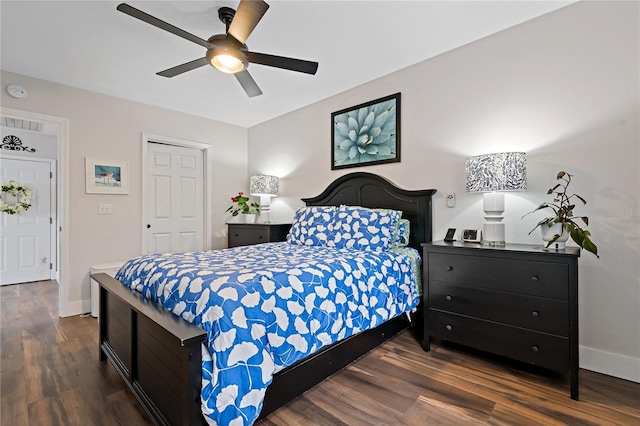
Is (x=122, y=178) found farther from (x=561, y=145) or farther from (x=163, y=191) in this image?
(x=561, y=145)

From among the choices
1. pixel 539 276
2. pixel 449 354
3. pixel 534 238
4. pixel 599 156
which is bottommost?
pixel 449 354

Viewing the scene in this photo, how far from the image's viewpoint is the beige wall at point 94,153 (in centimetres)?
327

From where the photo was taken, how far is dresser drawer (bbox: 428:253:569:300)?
1.85 m

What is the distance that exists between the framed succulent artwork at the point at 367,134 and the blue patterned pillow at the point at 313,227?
748 millimetres

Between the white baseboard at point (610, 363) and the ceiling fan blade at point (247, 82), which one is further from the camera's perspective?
the ceiling fan blade at point (247, 82)

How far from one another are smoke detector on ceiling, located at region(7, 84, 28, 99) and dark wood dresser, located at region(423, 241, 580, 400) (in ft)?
13.6

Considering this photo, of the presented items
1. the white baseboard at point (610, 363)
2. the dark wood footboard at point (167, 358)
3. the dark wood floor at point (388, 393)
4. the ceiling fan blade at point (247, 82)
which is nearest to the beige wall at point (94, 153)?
the dark wood floor at point (388, 393)

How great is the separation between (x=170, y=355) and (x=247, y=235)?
2.61 metres

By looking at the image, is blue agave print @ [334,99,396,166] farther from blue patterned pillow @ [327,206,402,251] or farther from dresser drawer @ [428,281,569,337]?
dresser drawer @ [428,281,569,337]

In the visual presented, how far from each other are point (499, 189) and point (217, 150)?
12.5 ft

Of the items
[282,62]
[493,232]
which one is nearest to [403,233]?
[493,232]

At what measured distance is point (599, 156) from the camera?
6.77ft

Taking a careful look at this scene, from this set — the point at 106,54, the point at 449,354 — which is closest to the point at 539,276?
the point at 449,354

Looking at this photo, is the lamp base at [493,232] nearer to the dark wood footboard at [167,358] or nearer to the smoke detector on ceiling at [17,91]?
the dark wood footboard at [167,358]
